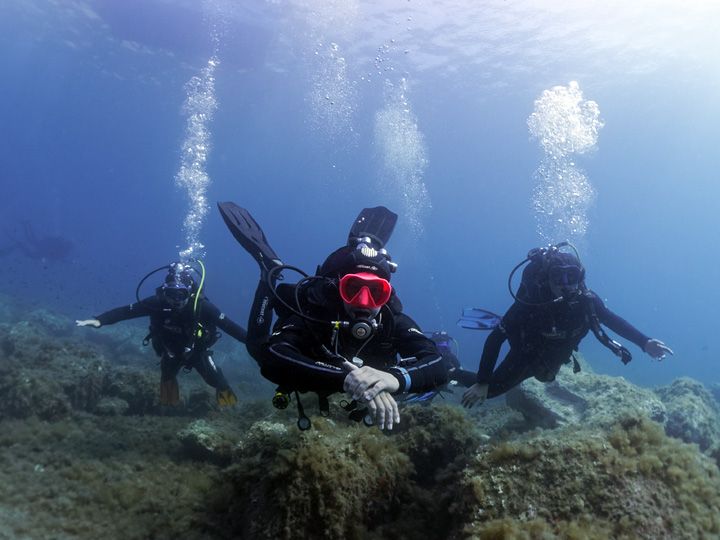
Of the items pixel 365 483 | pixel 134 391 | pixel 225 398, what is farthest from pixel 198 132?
pixel 365 483

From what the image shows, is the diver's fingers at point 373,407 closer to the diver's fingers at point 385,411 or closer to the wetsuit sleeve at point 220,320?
the diver's fingers at point 385,411

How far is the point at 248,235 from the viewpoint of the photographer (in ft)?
26.1

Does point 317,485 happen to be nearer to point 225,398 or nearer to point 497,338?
point 497,338

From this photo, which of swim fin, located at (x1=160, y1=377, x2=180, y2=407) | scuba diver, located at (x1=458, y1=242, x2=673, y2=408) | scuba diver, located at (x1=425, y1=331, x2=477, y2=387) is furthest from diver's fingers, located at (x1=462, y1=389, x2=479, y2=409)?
swim fin, located at (x1=160, y1=377, x2=180, y2=407)

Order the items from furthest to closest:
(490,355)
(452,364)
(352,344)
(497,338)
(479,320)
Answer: (452,364) < (479,320) < (497,338) < (490,355) < (352,344)

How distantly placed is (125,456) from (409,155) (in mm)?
76877

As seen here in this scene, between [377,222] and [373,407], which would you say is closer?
[373,407]

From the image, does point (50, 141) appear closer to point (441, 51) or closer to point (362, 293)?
point (441, 51)

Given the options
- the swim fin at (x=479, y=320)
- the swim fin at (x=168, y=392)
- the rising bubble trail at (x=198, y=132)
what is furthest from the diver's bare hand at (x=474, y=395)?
the rising bubble trail at (x=198, y=132)

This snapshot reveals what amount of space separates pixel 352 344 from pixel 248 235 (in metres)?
4.68

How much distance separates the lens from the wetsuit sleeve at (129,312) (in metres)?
8.22

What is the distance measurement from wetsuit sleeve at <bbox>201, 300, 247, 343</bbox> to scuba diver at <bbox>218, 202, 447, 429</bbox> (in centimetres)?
402

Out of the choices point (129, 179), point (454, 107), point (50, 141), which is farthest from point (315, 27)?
point (129, 179)

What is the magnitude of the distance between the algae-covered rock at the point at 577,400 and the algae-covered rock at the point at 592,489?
145 inches
